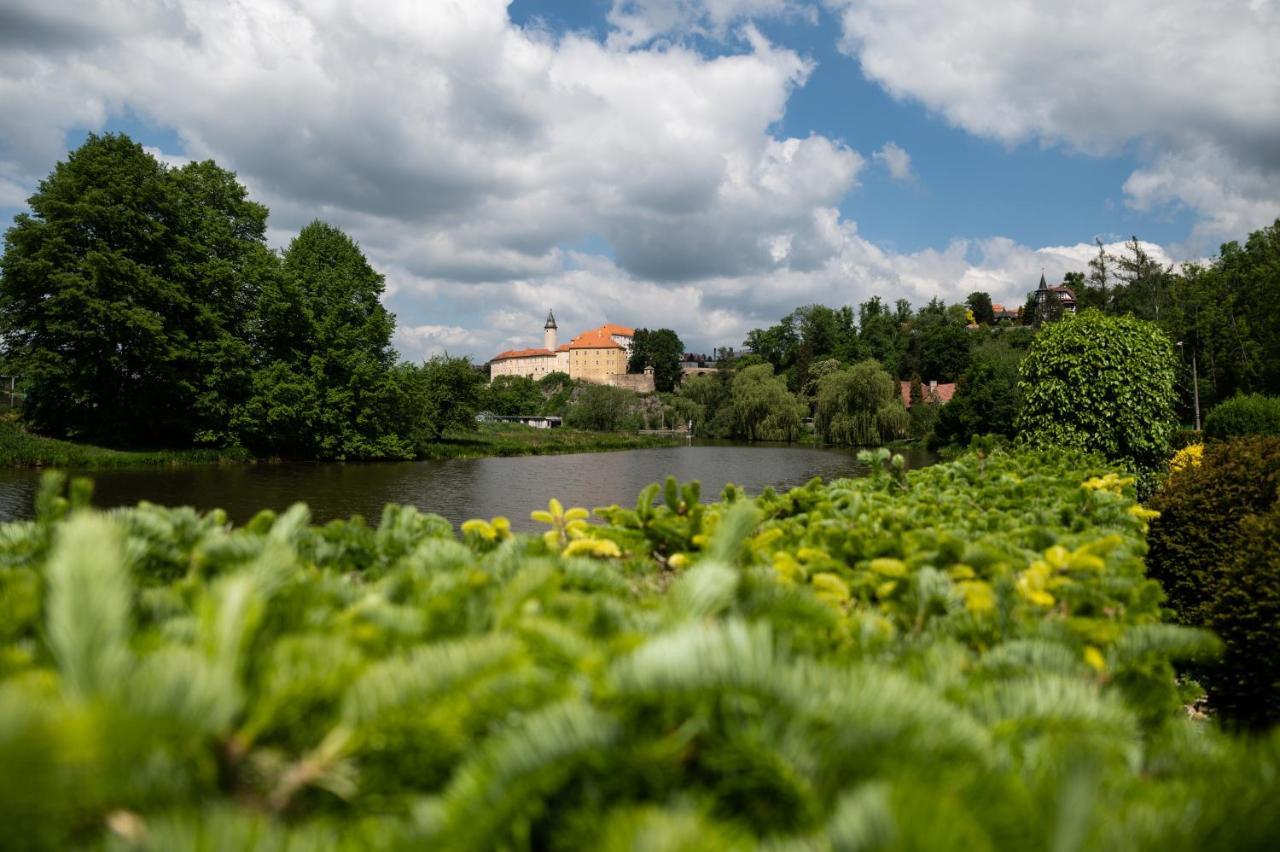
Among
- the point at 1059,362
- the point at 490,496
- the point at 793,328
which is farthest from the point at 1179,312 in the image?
the point at 793,328

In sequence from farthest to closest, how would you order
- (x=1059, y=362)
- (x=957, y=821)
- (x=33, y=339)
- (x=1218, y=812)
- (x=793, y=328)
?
(x=793, y=328) → (x=33, y=339) → (x=1059, y=362) → (x=1218, y=812) → (x=957, y=821)

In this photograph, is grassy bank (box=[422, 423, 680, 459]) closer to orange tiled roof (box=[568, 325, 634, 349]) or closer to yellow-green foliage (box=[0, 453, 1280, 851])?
yellow-green foliage (box=[0, 453, 1280, 851])

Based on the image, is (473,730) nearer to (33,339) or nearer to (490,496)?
(490,496)

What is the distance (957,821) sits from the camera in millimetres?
737

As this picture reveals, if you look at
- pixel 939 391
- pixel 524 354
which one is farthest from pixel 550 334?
pixel 939 391

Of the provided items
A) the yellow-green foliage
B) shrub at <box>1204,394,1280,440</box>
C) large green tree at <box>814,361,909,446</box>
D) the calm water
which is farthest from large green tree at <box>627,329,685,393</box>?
the yellow-green foliage

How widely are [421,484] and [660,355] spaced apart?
89.9m

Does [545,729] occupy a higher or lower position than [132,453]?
lower

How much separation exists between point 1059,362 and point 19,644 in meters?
13.5

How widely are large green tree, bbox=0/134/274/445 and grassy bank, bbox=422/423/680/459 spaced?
11.7 m

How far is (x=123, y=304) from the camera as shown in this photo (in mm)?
26625

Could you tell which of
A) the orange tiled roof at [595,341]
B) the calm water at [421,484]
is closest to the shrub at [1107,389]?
the calm water at [421,484]

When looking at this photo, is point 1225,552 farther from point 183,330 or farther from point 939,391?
point 939,391

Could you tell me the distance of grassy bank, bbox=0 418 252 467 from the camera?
78.2 feet
